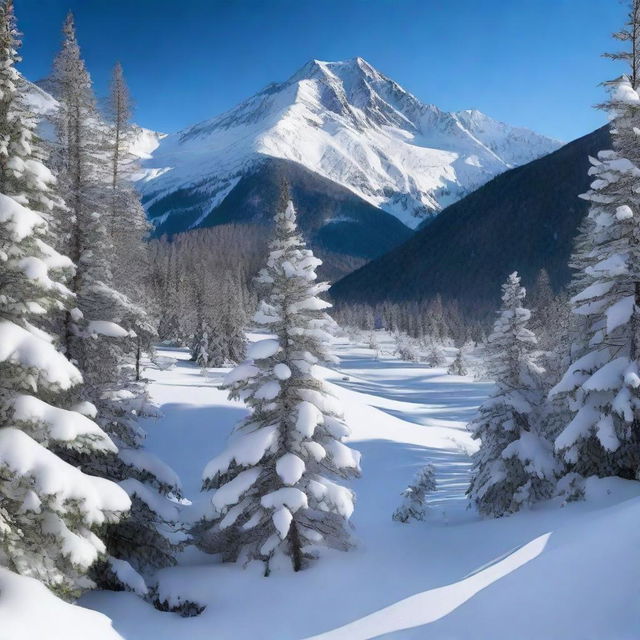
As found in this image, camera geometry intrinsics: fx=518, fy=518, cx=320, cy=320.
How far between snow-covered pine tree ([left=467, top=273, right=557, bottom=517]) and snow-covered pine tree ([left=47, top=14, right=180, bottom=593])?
321 inches

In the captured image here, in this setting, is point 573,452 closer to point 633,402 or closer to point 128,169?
point 633,402

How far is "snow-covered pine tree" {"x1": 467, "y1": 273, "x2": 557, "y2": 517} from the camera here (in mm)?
13094

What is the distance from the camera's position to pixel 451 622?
7184 millimetres

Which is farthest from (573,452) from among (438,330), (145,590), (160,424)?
(438,330)

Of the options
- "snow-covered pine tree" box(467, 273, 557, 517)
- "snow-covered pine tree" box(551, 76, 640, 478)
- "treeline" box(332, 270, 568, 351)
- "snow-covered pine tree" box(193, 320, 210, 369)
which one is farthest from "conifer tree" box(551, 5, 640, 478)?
"treeline" box(332, 270, 568, 351)

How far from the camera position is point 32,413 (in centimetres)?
662

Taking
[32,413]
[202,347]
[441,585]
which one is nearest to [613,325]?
[441,585]

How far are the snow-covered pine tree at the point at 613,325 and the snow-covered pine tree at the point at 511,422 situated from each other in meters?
1.46

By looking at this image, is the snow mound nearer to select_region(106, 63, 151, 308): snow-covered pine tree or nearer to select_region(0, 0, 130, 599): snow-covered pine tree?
select_region(0, 0, 130, 599): snow-covered pine tree

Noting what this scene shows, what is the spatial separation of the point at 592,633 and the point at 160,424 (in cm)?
1932

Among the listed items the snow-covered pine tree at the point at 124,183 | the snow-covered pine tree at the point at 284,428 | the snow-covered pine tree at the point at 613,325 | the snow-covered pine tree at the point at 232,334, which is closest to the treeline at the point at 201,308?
the snow-covered pine tree at the point at 232,334

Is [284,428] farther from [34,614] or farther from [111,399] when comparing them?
[34,614]

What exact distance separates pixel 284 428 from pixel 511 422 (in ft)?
21.2

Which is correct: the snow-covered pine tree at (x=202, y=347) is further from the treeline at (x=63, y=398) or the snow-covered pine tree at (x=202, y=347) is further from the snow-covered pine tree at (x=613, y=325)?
the snow-covered pine tree at (x=613, y=325)
